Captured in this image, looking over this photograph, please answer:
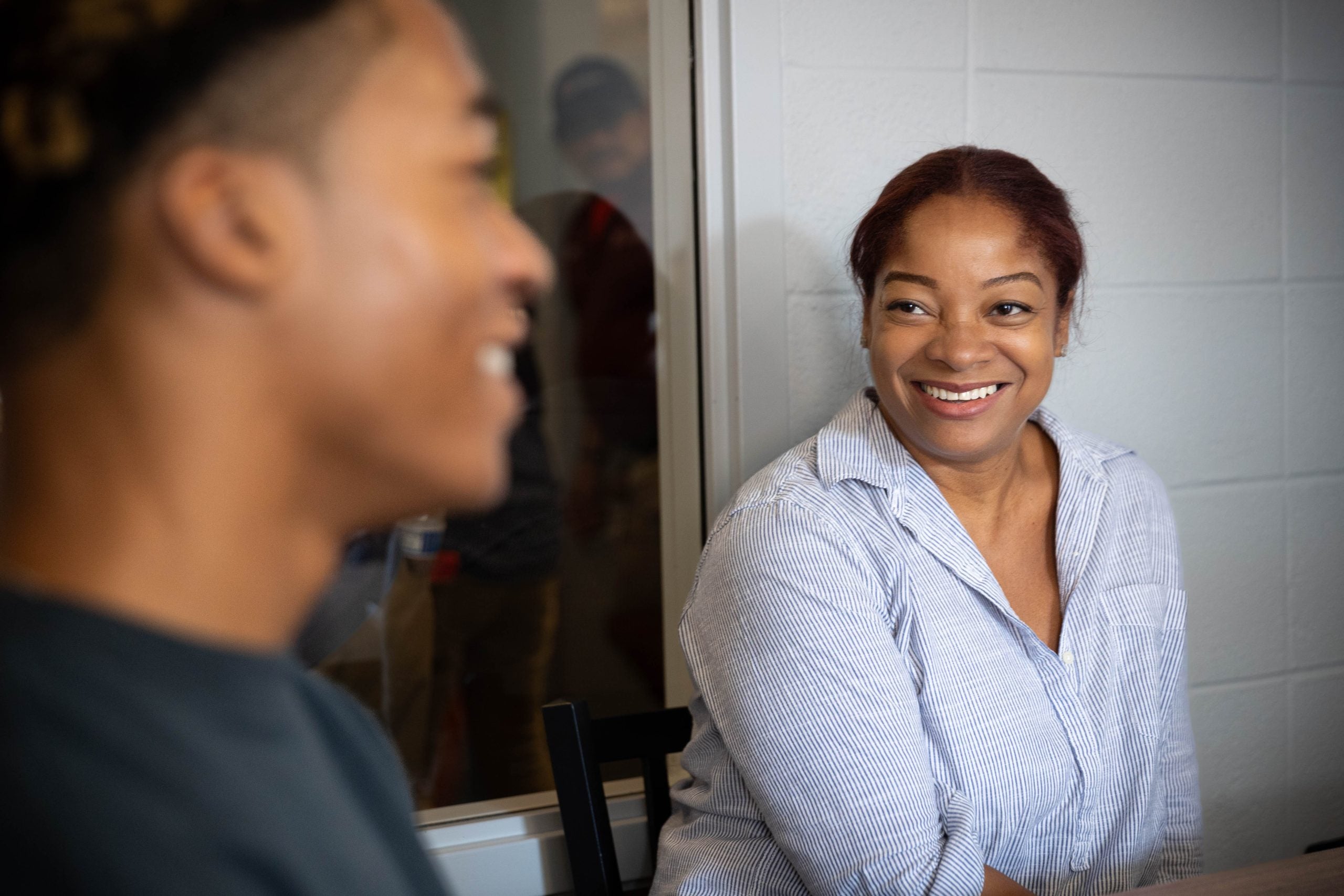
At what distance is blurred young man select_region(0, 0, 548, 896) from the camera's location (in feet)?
0.93

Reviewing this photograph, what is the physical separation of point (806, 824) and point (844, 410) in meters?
0.58

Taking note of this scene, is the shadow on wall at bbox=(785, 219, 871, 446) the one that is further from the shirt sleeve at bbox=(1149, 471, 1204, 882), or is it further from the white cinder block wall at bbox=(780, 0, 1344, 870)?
the shirt sleeve at bbox=(1149, 471, 1204, 882)

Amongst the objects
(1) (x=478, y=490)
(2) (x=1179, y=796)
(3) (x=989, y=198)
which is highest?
(3) (x=989, y=198)

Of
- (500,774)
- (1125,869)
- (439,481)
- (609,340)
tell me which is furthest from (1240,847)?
(439,481)

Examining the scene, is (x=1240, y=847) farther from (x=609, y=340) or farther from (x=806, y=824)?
(x=609, y=340)

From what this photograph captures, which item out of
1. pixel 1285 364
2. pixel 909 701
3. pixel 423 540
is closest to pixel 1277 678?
pixel 1285 364

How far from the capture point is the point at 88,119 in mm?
288

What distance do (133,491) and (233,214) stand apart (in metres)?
0.09

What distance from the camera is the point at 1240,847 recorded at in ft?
6.73

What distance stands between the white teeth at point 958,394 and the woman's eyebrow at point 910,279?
133 millimetres

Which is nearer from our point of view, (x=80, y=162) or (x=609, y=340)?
(x=80, y=162)

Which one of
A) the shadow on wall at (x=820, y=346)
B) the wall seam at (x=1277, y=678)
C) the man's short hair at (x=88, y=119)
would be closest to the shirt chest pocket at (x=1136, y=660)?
the shadow on wall at (x=820, y=346)

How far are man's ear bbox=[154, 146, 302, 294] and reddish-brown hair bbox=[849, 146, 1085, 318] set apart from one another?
3.85 feet

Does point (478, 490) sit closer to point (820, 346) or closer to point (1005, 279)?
point (1005, 279)
